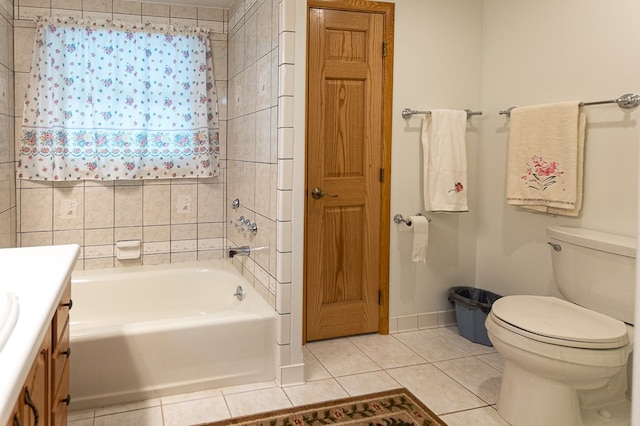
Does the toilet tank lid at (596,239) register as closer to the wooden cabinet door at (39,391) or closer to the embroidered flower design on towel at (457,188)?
the embroidered flower design on towel at (457,188)

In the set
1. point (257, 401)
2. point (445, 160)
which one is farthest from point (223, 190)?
point (257, 401)

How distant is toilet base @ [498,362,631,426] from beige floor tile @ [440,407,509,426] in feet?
0.12

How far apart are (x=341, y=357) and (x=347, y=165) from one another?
3.76 feet

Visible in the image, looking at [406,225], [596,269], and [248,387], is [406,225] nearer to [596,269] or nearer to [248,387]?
[596,269]

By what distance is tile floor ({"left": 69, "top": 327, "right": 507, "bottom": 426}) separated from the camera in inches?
91.6

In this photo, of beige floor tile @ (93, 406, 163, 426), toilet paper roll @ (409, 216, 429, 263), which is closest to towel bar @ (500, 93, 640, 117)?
toilet paper roll @ (409, 216, 429, 263)

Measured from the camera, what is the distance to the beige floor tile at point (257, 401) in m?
2.37

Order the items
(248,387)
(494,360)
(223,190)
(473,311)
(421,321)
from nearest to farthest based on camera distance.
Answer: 1. (248,387)
2. (494,360)
3. (473,311)
4. (421,321)
5. (223,190)

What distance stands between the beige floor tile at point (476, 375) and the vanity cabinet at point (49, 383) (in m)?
1.84

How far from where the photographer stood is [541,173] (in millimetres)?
2787

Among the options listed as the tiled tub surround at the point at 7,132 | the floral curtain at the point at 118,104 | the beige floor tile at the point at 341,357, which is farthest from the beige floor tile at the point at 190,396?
the floral curtain at the point at 118,104

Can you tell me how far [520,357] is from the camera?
7.04 feet

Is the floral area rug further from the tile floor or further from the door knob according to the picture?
the door knob

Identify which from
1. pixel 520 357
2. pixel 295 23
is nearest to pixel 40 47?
pixel 295 23
